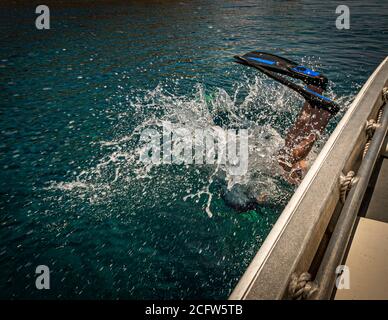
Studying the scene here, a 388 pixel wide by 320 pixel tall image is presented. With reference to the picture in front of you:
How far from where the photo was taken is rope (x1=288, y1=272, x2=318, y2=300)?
124 cm

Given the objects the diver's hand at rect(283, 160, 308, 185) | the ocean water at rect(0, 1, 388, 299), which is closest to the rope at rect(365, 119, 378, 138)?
the diver's hand at rect(283, 160, 308, 185)

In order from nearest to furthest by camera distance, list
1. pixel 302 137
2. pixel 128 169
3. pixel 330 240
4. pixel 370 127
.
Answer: pixel 330 240, pixel 370 127, pixel 302 137, pixel 128 169

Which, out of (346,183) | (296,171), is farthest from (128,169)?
(346,183)

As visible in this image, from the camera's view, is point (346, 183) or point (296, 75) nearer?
point (346, 183)

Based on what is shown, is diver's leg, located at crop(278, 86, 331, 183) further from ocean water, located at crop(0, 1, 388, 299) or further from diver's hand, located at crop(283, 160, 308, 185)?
ocean water, located at crop(0, 1, 388, 299)

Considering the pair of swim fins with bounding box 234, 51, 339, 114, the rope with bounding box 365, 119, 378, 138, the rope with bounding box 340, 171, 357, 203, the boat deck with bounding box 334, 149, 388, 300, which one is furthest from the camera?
the pair of swim fins with bounding box 234, 51, 339, 114

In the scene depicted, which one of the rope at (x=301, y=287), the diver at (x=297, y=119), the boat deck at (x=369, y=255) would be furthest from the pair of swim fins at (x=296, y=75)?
the rope at (x=301, y=287)

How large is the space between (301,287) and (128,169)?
3.93 m

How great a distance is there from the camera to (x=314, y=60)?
10172mm

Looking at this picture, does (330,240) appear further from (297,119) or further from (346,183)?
(297,119)

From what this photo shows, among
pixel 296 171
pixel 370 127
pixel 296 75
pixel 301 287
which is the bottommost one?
pixel 296 171

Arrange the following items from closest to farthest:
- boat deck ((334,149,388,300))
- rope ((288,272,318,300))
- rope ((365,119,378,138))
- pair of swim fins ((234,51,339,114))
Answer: rope ((288,272,318,300)) < boat deck ((334,149,388,300)) < rope ((365,119,378,138)) < pair of swim fins ((234,51,339,114))

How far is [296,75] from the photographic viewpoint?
11.8 ft

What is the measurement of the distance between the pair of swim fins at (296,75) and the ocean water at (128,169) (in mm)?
1514
